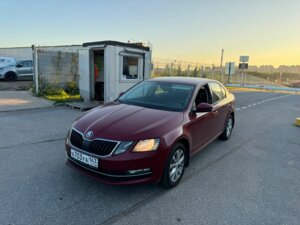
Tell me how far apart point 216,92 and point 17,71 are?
17104 millimetres

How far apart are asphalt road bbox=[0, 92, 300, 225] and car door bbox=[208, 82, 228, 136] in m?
0.55

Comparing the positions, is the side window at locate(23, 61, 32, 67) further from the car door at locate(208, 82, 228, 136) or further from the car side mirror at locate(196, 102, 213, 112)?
the car side mirror at locate(196, 102, 213, 112)

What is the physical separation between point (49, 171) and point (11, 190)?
65cm

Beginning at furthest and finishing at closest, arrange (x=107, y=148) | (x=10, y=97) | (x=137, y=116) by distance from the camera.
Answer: (x=10, y=97)
(x=137, y=116)
(x=107, y=148)

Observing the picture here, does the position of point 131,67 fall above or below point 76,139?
above

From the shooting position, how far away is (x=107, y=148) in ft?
9.82

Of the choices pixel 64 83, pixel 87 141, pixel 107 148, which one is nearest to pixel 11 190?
pixel 87 141

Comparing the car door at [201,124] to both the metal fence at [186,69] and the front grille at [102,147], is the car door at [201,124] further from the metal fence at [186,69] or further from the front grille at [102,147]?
the metal fence at [186,69]

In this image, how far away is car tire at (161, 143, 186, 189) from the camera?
330cm

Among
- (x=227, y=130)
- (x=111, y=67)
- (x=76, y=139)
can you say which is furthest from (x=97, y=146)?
(x=111, y=67)

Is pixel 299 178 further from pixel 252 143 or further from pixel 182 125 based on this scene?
pixel 182 125

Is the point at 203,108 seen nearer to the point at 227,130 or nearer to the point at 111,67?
the point at 227,130

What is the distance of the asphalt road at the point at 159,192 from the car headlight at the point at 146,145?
70 centimetres

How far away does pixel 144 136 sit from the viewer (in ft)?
10.0
